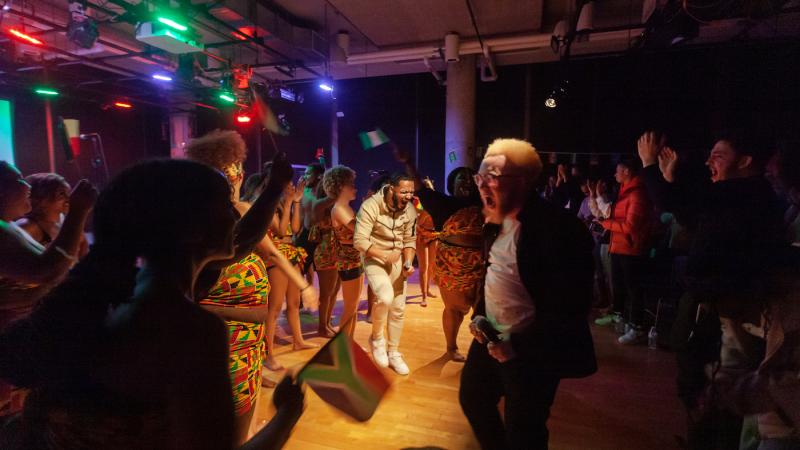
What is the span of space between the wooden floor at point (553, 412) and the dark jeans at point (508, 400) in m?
0.78

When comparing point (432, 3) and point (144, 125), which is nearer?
point (432, 3)

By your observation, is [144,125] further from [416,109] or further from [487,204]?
[487,204]

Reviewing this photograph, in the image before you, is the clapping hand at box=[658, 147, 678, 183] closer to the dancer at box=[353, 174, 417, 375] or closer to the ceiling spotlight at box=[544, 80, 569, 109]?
the dancer at box=[353, 174, 417, 375]

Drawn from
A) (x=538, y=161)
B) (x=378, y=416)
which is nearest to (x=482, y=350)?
(x=538, y=161)

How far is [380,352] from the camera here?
3611mm

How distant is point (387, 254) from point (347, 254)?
20.2 inches

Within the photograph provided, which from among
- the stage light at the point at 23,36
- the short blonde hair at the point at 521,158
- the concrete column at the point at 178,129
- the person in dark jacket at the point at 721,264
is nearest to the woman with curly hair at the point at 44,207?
the short blonde hair at the point at 521,158

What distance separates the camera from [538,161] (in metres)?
1.82

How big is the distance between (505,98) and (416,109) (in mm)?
2050

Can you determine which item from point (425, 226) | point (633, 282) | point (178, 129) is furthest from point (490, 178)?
point (178, 129)

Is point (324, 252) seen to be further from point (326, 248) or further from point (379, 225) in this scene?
point (379, 225)

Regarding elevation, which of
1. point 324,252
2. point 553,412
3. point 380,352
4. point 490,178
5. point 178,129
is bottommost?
point 553,412

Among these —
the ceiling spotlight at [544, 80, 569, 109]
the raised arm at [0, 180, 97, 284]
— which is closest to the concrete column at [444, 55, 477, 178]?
the ceiling spotlight at [544, 80, 569, 109]

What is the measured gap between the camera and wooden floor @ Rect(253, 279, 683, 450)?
8.36ft
